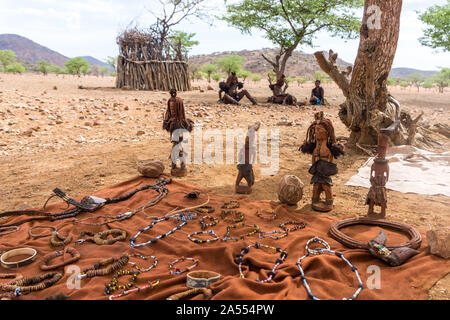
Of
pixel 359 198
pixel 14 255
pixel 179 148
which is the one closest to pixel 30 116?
pixel 179 148

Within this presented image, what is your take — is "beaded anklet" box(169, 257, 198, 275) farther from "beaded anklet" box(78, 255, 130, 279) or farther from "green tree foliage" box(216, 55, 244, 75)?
"green tree foliage" box(216, 55, 244, 75)

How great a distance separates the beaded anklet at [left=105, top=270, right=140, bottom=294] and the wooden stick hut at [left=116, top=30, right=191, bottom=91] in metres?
13.3

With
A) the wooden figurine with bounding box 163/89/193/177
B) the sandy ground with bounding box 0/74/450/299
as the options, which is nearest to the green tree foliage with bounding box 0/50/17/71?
the sandy ground with bounding box 0/74/450/299

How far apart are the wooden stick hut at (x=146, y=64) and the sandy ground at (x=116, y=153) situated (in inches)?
178

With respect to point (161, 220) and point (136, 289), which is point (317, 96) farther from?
point (136, 289)

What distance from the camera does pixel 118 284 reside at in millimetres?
2496

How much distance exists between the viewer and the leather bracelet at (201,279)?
237cm

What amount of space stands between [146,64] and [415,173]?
41.8 ft

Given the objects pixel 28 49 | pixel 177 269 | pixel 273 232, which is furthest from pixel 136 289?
pixel 28 49

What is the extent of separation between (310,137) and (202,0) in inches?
671

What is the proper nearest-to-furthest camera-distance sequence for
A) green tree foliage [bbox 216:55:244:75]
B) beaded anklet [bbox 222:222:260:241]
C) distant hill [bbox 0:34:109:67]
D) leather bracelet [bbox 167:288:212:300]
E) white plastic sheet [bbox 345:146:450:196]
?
leather bracelet [bbox 167:288:212:300] < beaded anklet [bbox 222:222:260:241] < white plastic sheet [bbox 345:146:450:196] < green tree foliage [bbox 216:55:244:75] < distant hill [bbox 0:34:109:67]

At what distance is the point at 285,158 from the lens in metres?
6.27

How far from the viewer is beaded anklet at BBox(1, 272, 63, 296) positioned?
2408 mm
